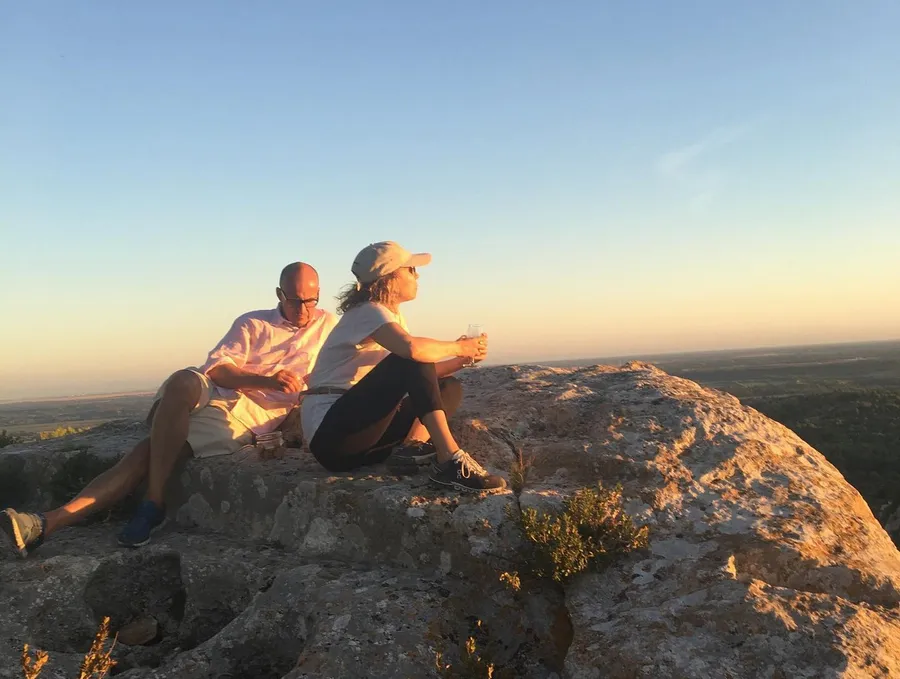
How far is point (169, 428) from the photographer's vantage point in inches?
199

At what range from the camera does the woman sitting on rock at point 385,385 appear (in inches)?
173

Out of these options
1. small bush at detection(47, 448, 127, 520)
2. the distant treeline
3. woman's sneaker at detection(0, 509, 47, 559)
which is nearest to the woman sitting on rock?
woman's sneaker at detection(0, 509, 47, 559)

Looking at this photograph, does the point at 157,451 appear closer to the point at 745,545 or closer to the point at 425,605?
the point at 425,605

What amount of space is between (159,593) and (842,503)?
188 inches

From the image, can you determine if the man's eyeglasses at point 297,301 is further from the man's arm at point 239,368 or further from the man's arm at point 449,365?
the man's arm at point 449,365

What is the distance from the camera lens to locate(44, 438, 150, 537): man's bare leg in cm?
471

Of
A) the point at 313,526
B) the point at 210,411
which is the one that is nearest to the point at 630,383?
the point at 313,526

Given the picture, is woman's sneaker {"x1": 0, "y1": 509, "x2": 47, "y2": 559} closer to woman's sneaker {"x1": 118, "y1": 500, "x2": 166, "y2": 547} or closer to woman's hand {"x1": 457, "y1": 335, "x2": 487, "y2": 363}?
woman's sneaker {"x1": 118, "y1": 500, "x2": 166, "y2": 547}

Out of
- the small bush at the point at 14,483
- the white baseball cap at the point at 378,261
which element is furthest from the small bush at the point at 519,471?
the small bush at the point at 14,483

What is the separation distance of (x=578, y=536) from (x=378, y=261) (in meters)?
2.38

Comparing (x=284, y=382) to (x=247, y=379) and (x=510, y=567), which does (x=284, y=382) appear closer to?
(x=247, y=379)

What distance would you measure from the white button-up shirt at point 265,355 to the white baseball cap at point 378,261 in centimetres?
109

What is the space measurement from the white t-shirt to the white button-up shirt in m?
0.56

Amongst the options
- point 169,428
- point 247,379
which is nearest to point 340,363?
point 247,379
